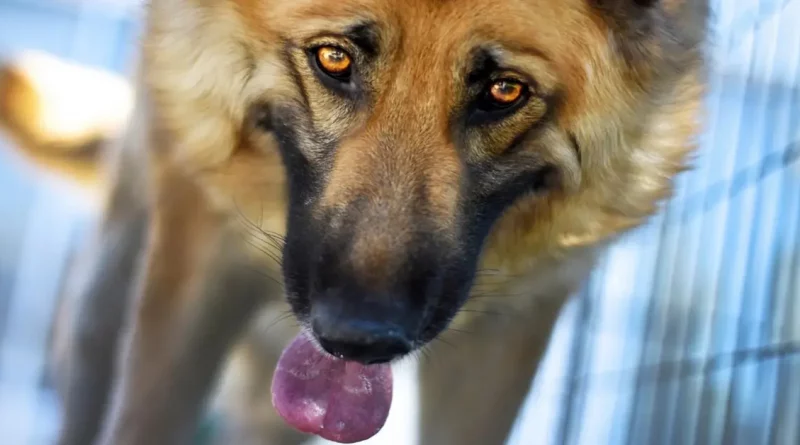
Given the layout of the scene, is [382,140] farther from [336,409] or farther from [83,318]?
[83,318]

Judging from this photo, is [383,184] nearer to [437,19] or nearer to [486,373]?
[437,19]

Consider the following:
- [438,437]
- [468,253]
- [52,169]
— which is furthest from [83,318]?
[468,253]

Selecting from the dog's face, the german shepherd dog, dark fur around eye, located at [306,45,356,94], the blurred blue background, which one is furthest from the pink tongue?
the blurred blue background

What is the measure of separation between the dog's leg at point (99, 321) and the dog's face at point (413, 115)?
20.6 inches

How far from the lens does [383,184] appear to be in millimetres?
910

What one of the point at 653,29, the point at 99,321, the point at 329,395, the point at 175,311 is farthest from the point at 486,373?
the point at 99,321

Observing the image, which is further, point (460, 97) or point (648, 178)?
point (648, 178)

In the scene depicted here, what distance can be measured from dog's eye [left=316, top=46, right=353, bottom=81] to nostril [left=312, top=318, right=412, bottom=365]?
0.28 meters

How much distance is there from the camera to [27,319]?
1896 mm

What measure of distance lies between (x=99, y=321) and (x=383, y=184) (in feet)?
2.91

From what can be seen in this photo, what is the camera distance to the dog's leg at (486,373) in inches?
51.2

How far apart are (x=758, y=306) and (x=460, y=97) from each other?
1.83ft

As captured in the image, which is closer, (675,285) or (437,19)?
(437,19)

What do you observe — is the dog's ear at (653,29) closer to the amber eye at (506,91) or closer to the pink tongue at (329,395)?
the amber eye at (506,91)
